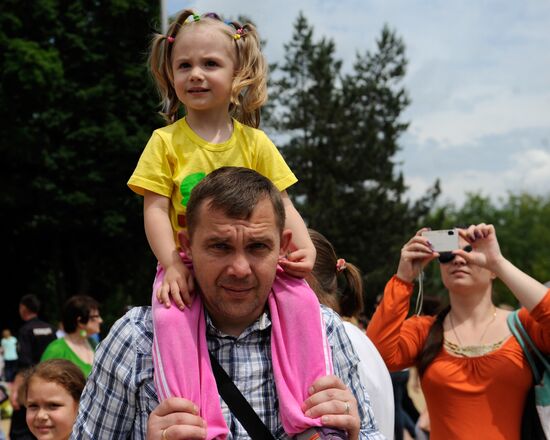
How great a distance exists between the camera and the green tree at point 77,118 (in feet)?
93.4

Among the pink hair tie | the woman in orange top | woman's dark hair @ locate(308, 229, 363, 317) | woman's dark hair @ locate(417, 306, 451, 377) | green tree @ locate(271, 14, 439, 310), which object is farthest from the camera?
green tree @ locate(271, 14, 439, 310)

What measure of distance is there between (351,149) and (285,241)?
37501 millimetres

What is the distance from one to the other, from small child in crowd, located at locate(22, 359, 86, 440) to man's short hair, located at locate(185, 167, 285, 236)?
2.40m

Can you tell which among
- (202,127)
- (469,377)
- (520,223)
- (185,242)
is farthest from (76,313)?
(520,223)

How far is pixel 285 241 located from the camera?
2.79 meters

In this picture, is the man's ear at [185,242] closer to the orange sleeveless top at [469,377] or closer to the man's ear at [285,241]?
the man's ear at [285,241]

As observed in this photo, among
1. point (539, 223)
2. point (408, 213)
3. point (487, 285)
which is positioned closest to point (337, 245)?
point (408, 213)

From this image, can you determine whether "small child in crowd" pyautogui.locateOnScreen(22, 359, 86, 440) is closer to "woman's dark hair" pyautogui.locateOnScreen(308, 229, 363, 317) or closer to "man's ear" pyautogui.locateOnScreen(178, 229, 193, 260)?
"woman's dark hair" pyautogui.locateOnScreen(308, 229, 363, 317)

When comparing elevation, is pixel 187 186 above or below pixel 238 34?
below

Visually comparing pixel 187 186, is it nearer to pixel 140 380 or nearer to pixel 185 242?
pixel 185 242

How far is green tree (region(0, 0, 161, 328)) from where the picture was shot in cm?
2847

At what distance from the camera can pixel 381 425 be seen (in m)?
3.53

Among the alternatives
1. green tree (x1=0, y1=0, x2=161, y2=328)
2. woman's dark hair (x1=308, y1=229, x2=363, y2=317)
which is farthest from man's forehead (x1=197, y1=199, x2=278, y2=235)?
green tree (x1=0, y1=0, x2=161, y2=328)

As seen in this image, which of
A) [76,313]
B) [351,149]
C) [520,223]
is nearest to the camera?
[76,313]
